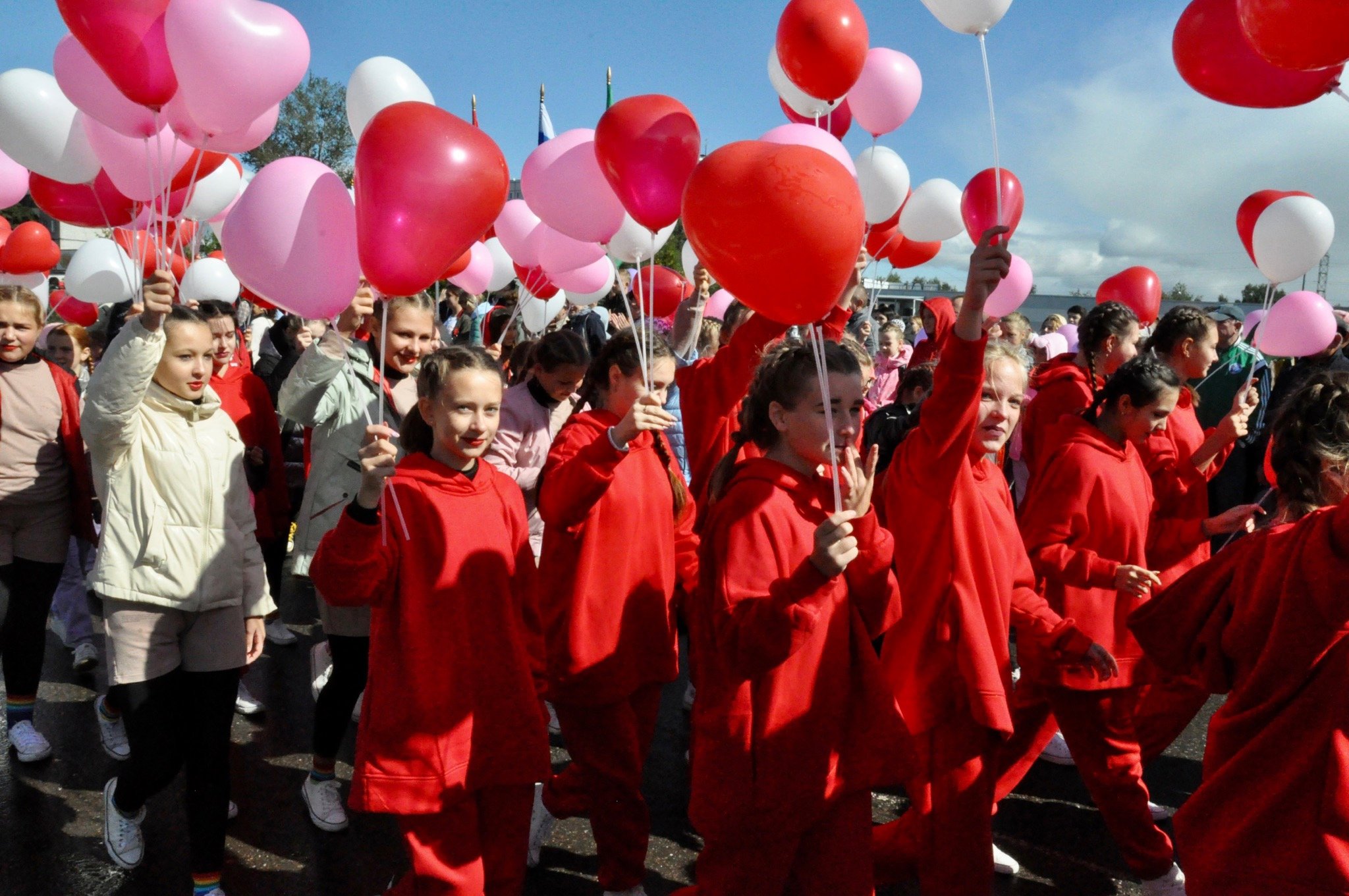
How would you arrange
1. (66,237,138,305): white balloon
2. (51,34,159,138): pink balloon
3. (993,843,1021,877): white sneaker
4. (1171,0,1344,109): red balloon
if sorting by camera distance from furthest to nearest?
(66,237,138,305): white balloon, (51,34,159,138): pink balloon, (993,843,1021,877): white sneaker, (1171,0,1344,109): red balloon

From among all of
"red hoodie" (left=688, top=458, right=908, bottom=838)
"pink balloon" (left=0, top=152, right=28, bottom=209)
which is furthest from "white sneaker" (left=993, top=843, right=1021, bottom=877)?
"pink balloon" (left=0, top=152, right=28, bottom=209)

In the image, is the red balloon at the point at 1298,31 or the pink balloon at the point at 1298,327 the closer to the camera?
the red balloon at the point at 1298,31

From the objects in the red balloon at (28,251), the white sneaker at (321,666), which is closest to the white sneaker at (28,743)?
the white sneaker at (321,666)

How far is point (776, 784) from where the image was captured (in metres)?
2.18

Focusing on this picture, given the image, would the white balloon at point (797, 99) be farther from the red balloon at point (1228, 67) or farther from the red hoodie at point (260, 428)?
the red hoodie at point (260, 428)

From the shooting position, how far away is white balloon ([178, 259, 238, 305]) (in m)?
6.29

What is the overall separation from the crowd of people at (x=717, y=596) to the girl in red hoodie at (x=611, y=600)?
14 mm

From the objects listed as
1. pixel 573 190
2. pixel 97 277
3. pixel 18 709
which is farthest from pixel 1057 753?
pixel 97 277

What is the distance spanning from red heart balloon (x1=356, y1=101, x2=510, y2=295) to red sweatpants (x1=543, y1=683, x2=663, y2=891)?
58.2 inches

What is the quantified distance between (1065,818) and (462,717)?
250 centimetres

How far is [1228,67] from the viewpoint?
9.13ft

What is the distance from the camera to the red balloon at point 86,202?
14.6 ft

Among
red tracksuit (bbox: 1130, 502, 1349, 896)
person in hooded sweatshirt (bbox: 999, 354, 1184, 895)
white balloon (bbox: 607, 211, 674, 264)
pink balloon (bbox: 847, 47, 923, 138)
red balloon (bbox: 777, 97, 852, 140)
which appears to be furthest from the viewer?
red balloon (bbox: 777, 97, 852, 140)

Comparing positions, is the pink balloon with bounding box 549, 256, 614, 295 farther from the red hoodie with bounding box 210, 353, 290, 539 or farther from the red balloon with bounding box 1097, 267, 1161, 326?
the red balloon with bounding box 1097, 267, 1161, 326
